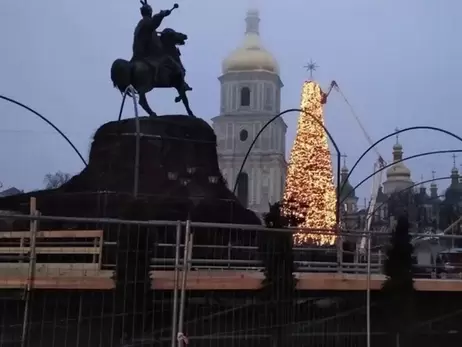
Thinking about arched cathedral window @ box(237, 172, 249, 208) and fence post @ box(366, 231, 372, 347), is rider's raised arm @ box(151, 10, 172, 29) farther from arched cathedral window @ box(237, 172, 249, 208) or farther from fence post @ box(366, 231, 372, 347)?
arched cathedral window @ box(237, 172, 249, 208)

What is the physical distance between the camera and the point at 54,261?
37.6ft

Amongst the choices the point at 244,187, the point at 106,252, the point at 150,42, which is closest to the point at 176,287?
the point at 106,252

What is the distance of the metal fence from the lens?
9250mm

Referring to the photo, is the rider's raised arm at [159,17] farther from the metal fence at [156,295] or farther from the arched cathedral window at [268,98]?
the arched cathedral window at [268,98]

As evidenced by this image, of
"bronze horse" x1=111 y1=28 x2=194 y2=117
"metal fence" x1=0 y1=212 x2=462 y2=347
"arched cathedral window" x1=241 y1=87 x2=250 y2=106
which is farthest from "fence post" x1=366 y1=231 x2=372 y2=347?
"arched cathedral window" x1=241 y1=87 x2=250 y2=106

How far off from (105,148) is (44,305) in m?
10.2

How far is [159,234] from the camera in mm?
10781

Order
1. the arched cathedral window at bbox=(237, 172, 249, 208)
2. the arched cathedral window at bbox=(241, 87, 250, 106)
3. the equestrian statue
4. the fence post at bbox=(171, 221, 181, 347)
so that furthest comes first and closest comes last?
the arched cathedral window at bbox=(241, 87, 250, 106) → the arched cathedral window at bbox=(237, 172, 249, 208) → the equestrian statue → the fence post at bbox=(171, 221, 181, 347)

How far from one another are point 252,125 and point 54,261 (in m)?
70.4

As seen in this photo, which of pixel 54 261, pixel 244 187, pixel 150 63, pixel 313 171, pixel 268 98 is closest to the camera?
pixel 54 261

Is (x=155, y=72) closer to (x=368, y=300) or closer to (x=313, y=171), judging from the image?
(x=368, y=300)

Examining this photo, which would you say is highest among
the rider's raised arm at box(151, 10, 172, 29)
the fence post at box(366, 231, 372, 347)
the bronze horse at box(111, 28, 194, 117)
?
the rider's raised arm at box(151, 10, 172, 29)

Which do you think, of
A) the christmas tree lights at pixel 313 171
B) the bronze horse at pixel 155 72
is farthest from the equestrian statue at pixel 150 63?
the christmas tree lights at pixel 313 171

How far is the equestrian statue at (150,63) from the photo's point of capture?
20.4 m
